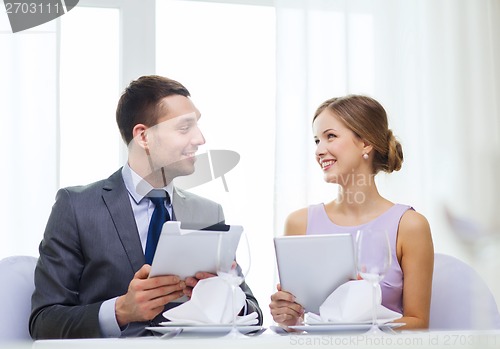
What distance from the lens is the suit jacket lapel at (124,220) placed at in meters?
1.81

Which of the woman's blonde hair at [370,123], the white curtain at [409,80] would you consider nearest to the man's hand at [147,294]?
the woman's blonde hair at [370,123]

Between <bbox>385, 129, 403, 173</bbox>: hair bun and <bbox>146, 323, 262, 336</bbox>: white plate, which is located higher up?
<bbox>385, 129, 403, 173</bbox>: hair bun

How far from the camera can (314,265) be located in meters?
1.48

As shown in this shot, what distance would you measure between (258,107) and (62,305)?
1507 mm

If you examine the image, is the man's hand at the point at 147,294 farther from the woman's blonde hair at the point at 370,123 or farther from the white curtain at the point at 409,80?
the white curtain at the point at 409,80

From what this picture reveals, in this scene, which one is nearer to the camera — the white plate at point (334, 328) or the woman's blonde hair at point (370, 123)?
the white plate at point (334, 328)

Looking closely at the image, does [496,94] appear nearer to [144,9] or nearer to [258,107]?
[258,107]

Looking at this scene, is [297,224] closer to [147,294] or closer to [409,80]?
[147,294]

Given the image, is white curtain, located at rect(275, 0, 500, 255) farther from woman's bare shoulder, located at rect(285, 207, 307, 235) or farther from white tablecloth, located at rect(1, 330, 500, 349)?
white tablecloth, located at rect(1, 330, 500, 349)

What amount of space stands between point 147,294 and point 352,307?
1.51 feet

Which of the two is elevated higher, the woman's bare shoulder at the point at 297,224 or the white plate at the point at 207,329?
the woman's bare shoulder at the point at 297,224

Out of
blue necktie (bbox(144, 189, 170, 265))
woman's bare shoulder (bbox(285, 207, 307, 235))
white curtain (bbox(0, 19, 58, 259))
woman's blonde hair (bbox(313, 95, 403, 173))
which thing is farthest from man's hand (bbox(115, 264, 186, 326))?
Result: white curtain (bbox(0, 19, 58, 259))

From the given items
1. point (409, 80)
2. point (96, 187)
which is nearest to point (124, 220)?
point (96, 187)

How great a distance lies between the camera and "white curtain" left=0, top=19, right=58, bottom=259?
2680 millimetres
